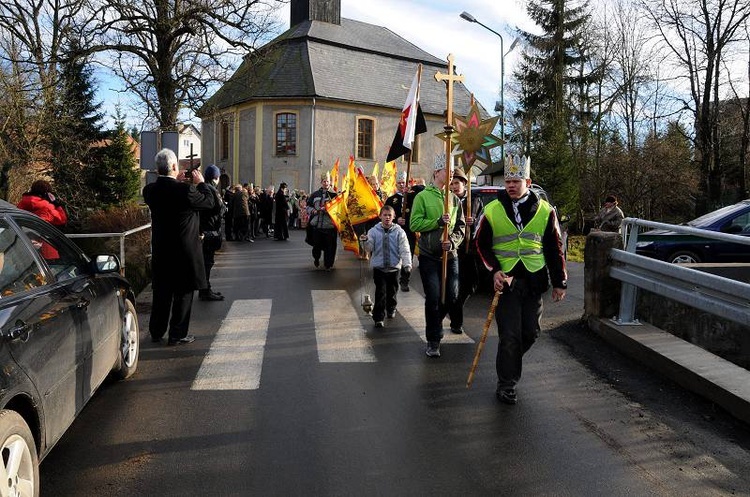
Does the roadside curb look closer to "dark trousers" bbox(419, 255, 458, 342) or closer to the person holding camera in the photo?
"dark trousers" bbox(419, 255, 458, 342)

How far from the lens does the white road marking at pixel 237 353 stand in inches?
217

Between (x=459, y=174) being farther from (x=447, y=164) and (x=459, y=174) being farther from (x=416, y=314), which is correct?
(x=416, y=314)

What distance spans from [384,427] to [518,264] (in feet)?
5.50

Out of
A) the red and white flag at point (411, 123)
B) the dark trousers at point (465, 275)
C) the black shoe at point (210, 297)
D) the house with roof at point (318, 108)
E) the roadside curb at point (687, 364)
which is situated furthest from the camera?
the house with roof at point (318, 108)

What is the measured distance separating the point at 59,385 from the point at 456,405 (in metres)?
2.79

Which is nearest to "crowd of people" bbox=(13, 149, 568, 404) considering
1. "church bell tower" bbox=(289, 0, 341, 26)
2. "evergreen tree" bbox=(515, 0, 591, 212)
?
"evergreen tree" bbox=(515, 0, 591, 212)

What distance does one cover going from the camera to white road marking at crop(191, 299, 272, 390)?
5523mm

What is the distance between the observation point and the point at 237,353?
648 cm

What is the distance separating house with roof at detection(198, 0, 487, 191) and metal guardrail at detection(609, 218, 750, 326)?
1273 inches

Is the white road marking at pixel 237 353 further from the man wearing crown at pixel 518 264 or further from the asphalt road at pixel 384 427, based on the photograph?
the man wearing crown at pixel 518 264

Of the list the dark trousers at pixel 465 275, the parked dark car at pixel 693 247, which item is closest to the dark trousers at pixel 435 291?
the dark trousers at pixel 465 275

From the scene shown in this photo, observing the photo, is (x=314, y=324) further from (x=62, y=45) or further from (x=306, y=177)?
(x=306, y=177)

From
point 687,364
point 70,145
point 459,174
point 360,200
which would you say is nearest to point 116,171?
point 70,145

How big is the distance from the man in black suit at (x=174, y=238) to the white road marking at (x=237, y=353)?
0.63 metres
